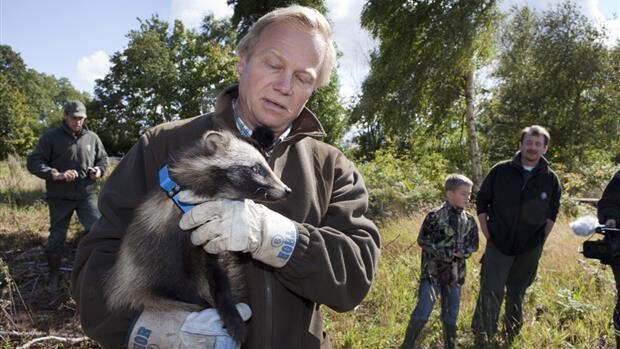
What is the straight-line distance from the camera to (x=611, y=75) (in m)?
23.5

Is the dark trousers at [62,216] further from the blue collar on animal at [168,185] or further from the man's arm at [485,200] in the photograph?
the man's arm at [485,200]

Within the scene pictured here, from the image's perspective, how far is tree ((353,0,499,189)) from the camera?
47.0ft

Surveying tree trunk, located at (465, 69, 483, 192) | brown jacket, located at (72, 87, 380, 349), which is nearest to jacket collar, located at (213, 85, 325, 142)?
brown jacket, located at (72, 87, 380, 349)

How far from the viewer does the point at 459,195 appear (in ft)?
17.2

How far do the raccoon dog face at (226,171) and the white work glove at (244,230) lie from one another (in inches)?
9.2

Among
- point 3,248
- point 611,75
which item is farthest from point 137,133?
point 611,75

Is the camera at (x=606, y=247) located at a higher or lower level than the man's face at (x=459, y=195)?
lower

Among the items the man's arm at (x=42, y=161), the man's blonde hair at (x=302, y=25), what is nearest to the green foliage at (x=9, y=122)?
the man's arm at (x=42, y=161)

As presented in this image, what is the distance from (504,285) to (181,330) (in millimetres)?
4892

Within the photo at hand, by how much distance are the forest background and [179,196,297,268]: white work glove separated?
12.7 feet

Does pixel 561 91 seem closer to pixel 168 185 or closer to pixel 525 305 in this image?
pixel 525 305

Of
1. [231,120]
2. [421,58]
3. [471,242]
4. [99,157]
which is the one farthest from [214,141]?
[421,58]

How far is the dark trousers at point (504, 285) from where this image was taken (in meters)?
5.36

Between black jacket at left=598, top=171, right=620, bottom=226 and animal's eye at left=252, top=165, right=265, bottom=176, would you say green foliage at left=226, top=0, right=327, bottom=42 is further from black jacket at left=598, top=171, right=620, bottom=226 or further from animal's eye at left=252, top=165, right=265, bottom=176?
animal's eye at left=252, top=165, right=265, bottom=176
